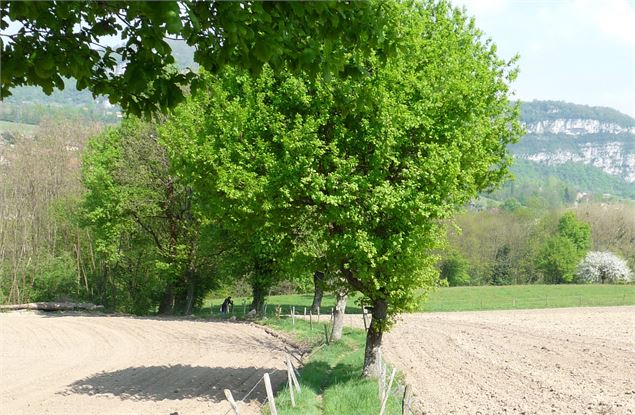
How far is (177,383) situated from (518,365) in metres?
13.8

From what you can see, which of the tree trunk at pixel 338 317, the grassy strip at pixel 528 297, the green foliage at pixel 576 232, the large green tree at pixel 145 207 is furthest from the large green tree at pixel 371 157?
the green foliage at pixel 576 232

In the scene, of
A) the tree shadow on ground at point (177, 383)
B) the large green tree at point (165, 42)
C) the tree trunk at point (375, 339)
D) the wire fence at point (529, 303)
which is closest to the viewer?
the large green tree at point (165, 42)

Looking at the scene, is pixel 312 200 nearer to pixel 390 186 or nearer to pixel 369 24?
pixel 390 186

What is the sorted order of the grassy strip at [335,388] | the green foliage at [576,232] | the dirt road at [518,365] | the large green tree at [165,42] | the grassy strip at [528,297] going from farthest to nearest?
the green foliage at [576,232] < the grassy strip at [528,297] < the dirt road at [518,365] < the grassy strip at [335,388] < the large green tree at [165,42]

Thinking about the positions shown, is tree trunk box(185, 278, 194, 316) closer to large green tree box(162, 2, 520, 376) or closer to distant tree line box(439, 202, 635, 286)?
large green tree box(162, 2, 520, 376)

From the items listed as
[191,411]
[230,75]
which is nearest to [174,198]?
[230,75]

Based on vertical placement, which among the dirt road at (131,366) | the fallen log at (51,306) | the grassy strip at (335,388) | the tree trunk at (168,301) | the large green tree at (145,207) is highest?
the large green tree at (145,207)

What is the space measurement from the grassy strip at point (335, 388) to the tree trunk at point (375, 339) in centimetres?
47

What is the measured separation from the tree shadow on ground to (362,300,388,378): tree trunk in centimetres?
300

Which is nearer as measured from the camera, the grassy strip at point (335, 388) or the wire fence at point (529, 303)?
the grassy strip at point (335, 388)

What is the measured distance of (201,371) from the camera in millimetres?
24312

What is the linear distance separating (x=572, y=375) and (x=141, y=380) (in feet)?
51.6

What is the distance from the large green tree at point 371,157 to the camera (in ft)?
58.4

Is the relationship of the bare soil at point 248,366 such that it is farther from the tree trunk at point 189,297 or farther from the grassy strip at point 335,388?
the tree trunk at point 189,297
